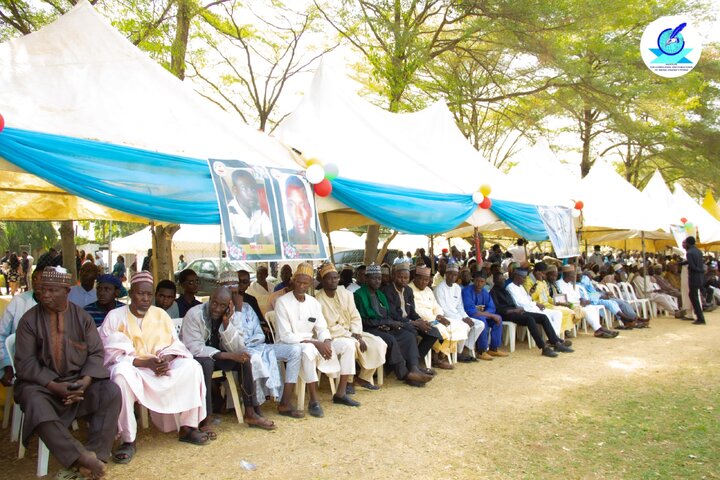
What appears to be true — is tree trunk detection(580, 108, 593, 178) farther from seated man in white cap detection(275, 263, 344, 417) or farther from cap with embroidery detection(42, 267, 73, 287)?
cap with embroidery detection(42, 267, 73, 287)

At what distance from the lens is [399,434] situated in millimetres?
4441

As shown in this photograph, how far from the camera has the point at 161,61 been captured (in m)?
9.27

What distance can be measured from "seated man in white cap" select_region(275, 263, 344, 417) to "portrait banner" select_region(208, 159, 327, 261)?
0.39 metres

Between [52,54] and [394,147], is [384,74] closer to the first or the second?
[394,147]

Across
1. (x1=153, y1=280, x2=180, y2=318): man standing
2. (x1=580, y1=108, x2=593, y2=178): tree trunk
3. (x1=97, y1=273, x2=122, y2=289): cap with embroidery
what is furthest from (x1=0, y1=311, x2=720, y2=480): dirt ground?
(x1=580, y1=108, x2=593, y2=178): tree trunk

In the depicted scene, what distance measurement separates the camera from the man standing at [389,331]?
605 centimetres

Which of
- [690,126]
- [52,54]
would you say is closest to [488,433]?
[52,54]

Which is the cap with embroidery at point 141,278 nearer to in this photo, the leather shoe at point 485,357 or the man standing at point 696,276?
the leather shoe at point 485,357

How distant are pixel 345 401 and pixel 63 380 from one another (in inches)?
103

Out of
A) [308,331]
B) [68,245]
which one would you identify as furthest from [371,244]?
[68,245]

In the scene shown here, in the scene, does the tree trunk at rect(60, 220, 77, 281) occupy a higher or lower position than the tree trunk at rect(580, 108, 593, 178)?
lower

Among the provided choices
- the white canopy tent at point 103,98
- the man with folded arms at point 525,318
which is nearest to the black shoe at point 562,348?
the man with folded arms at point 525,318

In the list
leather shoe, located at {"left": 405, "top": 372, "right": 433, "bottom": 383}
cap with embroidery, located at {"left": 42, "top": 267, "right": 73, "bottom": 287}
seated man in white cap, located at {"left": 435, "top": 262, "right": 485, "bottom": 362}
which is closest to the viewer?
cap with embroidery, located at {"left": 42, "top": 267, "right": 73, "bottom": 287}

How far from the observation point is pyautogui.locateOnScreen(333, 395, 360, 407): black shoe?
17.3ft
